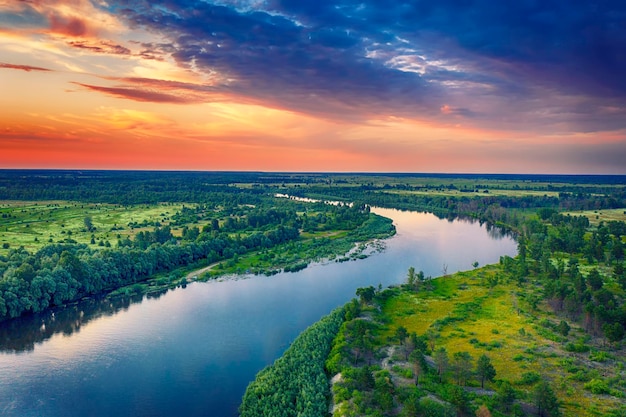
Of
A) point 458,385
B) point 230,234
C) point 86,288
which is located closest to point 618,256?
point 458,385

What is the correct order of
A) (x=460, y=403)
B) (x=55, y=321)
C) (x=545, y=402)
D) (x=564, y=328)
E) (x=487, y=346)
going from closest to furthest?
(x=460, y=403), (x=545, y=402), (x=487, y=346), (x=564, y=328), (x=55, y=321)

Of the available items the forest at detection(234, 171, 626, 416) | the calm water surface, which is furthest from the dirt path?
the forest at detection(234, 171, 626, 416)

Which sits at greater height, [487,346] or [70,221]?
[70,221]

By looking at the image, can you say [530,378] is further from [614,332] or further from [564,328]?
[614,332]

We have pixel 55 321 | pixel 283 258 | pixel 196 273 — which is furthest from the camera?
pixel 283 258

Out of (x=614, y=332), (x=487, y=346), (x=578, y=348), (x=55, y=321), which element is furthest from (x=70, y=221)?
(x=614, y=332)

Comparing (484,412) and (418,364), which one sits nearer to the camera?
(484,412)

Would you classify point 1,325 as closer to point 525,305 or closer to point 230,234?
point 230,234

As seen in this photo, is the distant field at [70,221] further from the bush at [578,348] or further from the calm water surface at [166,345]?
the bush at [578,348]
